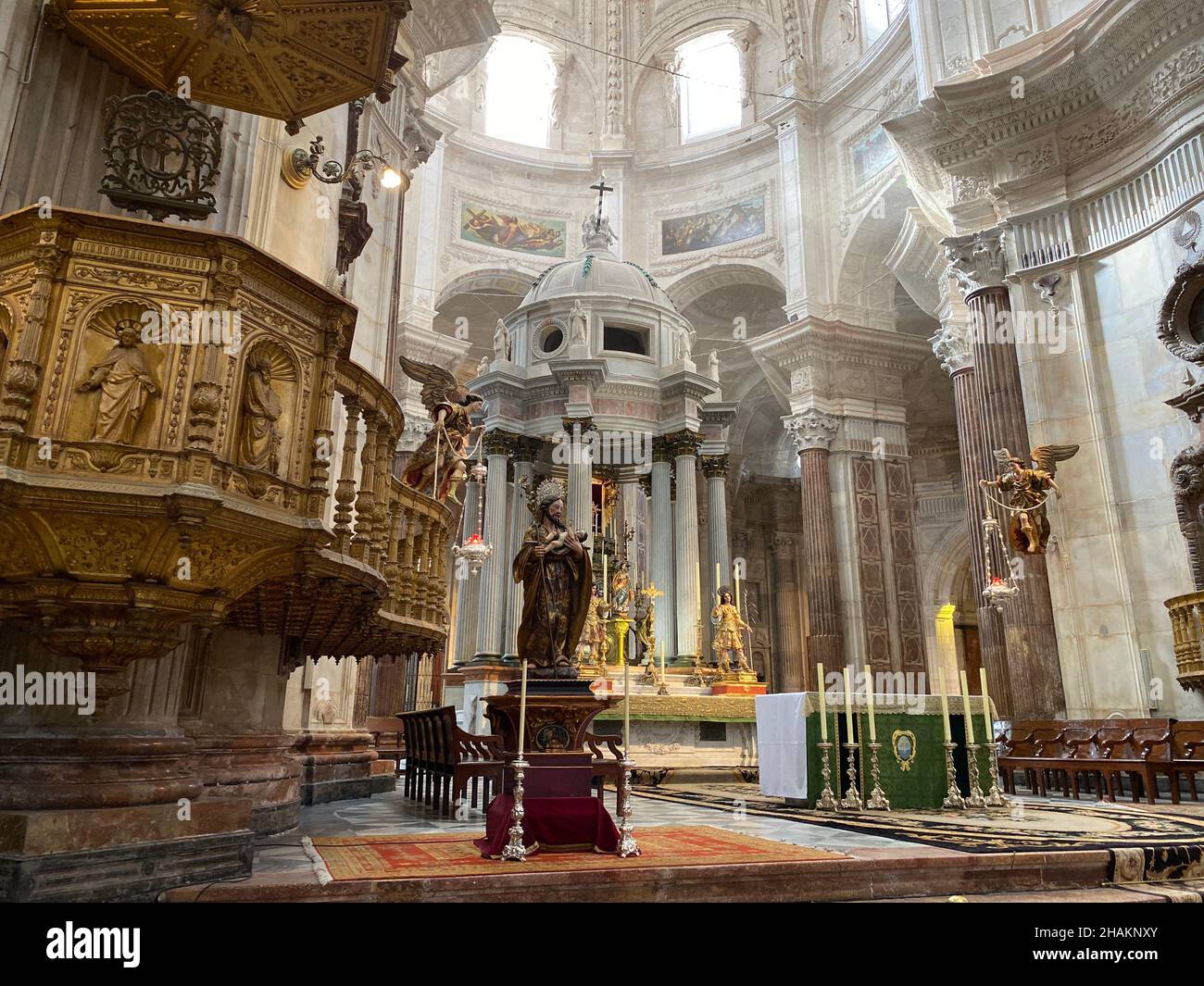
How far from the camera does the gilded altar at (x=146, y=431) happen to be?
3986 millimetres

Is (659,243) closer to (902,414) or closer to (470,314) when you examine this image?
(470,314)

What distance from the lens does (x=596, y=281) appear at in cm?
1964

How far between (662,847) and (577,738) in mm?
1077

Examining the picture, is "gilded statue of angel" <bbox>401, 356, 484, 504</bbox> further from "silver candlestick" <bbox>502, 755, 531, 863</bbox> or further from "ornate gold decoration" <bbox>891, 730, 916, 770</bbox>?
"silver candlestick" <bbox>502, 755, 531, 863</bbox>

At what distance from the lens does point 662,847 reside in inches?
207

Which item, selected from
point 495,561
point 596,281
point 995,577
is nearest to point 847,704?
point 995,577

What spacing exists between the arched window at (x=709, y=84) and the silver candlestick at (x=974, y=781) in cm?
2284

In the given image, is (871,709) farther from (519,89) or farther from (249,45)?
(519,89)

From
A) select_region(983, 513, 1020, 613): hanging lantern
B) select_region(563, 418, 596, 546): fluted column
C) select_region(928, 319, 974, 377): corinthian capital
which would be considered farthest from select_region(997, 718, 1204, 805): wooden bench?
select_region(563, 418, 596, 546): fluted column

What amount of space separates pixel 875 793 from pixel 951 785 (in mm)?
740

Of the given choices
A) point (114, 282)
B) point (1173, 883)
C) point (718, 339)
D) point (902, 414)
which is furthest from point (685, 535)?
point (114, 282)

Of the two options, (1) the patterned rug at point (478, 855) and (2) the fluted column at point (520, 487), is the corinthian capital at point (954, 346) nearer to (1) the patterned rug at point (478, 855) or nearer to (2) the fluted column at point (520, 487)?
Result: (2) the fluted column at point (520, 487)
